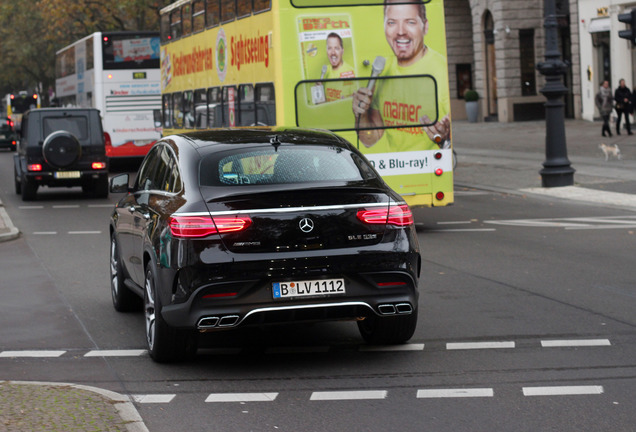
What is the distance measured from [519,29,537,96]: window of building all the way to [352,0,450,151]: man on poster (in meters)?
32.6

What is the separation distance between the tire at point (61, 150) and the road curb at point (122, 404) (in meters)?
17.5

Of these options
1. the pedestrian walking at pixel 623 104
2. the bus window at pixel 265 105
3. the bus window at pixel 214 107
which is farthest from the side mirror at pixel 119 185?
the pedestrian walking at pixel 623 104

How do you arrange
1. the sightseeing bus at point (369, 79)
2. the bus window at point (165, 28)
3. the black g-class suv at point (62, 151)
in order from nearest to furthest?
the sightseeing bus at point (369, 79) < the black g-class suv at point (62, 151) < the bus window at point (165, 28)

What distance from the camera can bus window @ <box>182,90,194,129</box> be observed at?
22.7 m

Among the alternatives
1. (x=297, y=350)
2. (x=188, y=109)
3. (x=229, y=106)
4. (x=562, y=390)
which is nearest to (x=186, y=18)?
(x=188, y=109)

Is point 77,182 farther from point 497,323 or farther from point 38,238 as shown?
point 497,323

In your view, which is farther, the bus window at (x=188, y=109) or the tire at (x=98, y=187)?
the tire at (x=98, y=187)

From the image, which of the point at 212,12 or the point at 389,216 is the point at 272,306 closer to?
the point at 389,216

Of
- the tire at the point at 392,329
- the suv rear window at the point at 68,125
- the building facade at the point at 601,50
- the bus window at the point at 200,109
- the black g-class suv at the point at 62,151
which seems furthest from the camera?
the building facade at the point at 601,50

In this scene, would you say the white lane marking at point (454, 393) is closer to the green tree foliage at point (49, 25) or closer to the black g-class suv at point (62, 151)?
the black g-class suv at point (62, 151)

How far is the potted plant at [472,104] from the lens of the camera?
5066 cm

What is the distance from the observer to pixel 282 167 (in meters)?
8.05

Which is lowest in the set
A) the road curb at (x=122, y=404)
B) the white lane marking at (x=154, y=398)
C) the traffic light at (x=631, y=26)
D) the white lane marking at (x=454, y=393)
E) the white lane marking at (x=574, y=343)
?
the white lane marking at (x=574, y=343)

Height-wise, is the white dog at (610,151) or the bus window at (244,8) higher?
the bus window at (244,8)
